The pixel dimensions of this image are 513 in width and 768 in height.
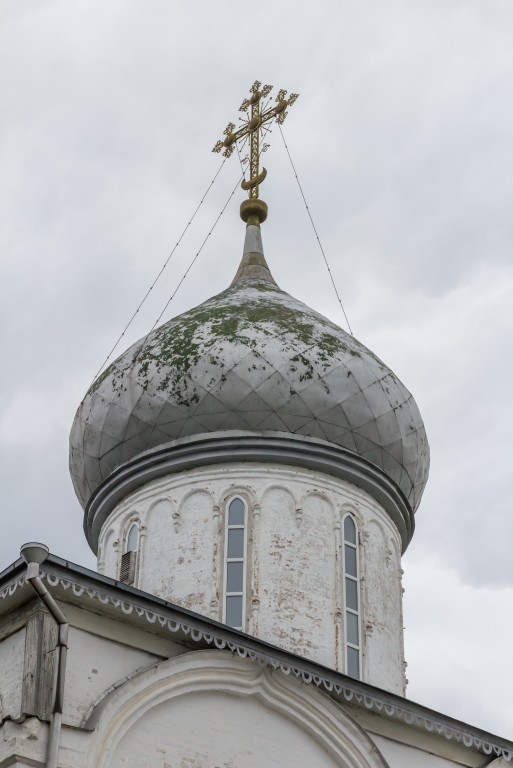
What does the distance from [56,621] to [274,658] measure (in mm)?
1906

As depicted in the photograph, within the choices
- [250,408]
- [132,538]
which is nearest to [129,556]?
[132,538]

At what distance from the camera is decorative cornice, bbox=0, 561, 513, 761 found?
31.7 ft

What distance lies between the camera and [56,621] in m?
9.48

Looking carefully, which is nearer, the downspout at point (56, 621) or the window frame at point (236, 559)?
the downspout at point (56, 621)

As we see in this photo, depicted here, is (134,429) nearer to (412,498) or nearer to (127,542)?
(127,542)

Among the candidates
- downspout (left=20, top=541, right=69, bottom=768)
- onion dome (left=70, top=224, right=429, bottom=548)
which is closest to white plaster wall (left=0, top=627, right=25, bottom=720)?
downspout (left=20, top=541, right=69, bottom=768)

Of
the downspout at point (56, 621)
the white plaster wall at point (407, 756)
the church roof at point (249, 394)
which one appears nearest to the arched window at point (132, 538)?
the church roof at point (249, 394)

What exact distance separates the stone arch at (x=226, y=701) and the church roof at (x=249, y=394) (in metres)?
2.96

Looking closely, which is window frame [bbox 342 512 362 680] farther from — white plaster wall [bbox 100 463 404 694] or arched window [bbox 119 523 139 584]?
arched window [bbox 119 523 139 584]

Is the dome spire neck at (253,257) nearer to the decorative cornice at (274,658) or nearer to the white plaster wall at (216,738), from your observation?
the decorative cornice at (274,658)

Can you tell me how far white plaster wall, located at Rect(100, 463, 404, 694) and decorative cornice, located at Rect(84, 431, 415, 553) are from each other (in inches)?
3.4

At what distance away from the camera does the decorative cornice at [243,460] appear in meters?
12.8

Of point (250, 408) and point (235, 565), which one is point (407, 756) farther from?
point (250, 408)

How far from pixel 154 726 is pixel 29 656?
1150 mm
